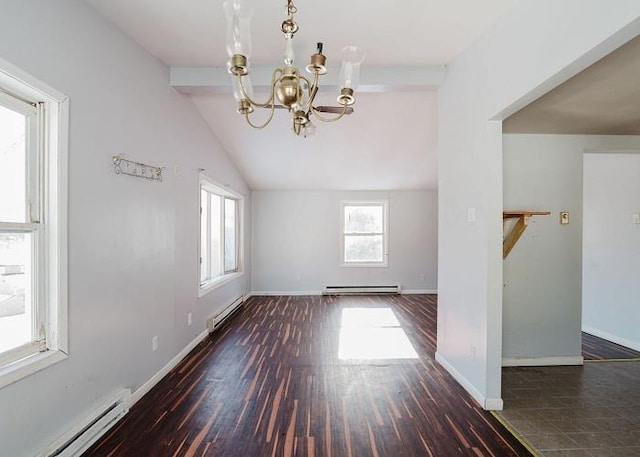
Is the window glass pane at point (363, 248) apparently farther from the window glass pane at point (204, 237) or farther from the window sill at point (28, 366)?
the window sill at point (28, 366)

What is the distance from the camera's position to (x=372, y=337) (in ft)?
12.8

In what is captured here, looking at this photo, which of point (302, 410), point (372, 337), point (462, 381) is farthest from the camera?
point (372, 337)

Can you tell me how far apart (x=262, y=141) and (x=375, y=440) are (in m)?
3.86

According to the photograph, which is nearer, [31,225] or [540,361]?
[31,225]

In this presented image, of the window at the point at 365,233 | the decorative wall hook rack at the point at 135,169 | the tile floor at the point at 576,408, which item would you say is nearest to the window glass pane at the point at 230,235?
the window at the point at 365,233

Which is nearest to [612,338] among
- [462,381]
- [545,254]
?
[545,254]

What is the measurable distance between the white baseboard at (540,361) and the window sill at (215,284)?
11.1ft

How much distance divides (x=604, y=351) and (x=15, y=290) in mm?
5159

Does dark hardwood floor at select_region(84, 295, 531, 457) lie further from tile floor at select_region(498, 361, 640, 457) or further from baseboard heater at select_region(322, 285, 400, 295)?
baseboard heater at select_region(322, 285, 400, 295)

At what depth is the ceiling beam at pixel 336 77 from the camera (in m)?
2.92

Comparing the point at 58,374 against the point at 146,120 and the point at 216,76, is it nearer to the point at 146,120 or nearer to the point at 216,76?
the point at 146,120

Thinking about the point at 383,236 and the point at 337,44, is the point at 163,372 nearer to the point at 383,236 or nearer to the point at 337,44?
the point at 337,44

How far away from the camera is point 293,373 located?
287 centimetres

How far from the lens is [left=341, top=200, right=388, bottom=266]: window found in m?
6.63
